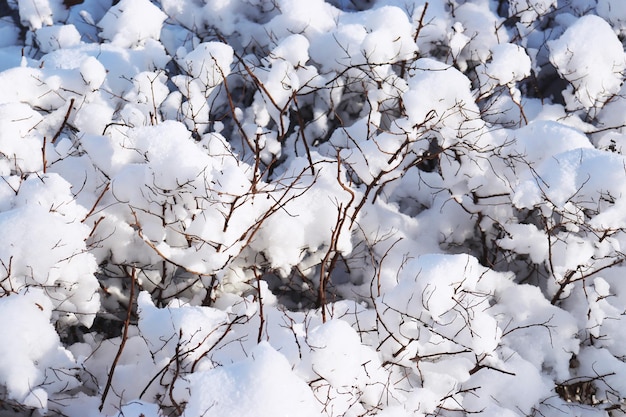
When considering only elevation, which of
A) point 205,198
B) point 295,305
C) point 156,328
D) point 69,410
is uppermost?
point 205,198

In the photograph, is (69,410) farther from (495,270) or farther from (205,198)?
(495,270)

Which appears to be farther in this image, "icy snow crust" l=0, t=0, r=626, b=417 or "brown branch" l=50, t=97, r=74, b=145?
"brown branch" l=50, t=97, r=74, b=145

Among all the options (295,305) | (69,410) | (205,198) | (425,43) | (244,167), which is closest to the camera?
(69,410)

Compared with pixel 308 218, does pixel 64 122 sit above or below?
above

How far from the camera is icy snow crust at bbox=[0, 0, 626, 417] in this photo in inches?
80.8

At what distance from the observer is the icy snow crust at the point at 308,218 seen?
80.8 inches

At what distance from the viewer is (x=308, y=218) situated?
267 cm

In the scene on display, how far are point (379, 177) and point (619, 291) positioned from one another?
115 centimetres

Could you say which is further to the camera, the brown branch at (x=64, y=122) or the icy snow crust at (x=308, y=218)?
the brown branch at (x=64, y=122)

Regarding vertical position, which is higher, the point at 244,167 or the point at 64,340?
the point at 244,167

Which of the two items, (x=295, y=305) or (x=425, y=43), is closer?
(x=295, y=305)

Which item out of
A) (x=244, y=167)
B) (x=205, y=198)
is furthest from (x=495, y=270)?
(x=205, y=198)

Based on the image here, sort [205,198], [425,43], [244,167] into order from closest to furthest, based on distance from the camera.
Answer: [205,198] → [244,167] → [425,43]

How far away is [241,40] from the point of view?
355cm
